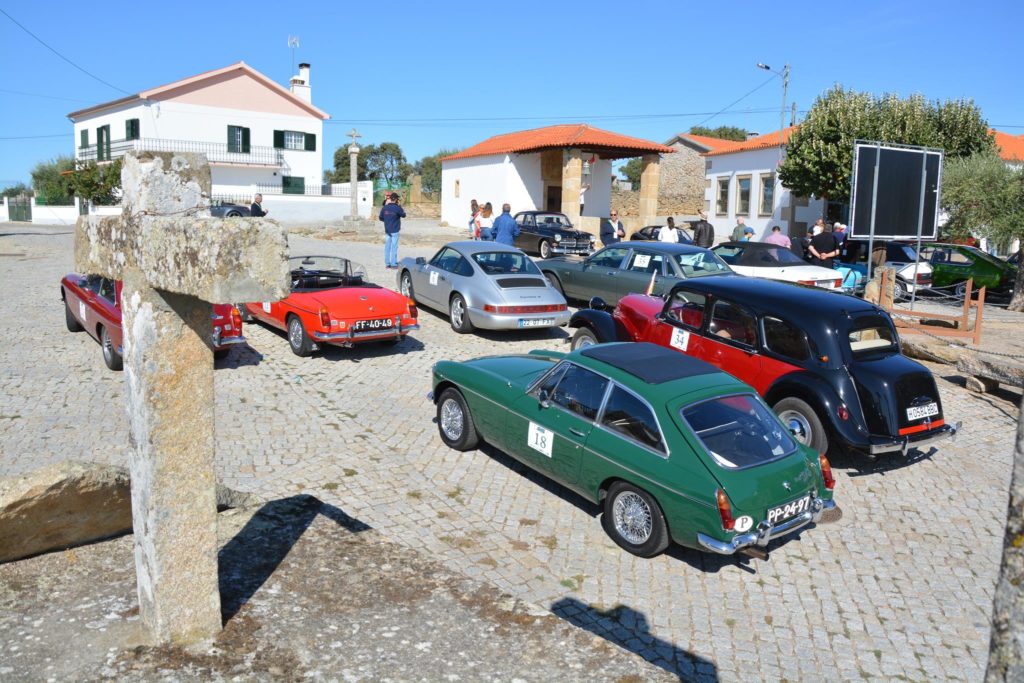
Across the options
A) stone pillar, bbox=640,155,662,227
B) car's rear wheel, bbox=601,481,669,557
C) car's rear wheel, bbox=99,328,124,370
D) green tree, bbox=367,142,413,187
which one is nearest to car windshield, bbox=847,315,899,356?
car's rear wheel, bbox=601,481,669,557

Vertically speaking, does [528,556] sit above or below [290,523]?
below

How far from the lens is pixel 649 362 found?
23.4 feet

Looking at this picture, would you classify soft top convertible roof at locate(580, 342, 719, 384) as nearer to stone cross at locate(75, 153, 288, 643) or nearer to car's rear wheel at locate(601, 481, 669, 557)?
car's rear wheel at locate(601, 481, 669, 557)

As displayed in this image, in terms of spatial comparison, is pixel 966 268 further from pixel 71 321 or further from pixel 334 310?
pixel 71 321

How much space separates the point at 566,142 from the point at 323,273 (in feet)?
77.6

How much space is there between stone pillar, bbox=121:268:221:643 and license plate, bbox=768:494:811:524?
12.8ft

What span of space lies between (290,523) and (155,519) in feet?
6.09

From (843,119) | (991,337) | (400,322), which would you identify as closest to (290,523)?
(400,322)

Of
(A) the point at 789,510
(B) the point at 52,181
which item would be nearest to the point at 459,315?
(A) the point at 789,510

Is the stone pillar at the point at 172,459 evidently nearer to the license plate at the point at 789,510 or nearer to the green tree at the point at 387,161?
the license plate at the point at 789,510

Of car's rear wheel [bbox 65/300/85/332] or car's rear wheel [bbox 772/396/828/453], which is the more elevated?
car's rear wheel [bbox 65/300/85/332]

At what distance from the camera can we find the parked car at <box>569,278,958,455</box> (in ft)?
26.5

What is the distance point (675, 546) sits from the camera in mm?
6793

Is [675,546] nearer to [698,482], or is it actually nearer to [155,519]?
[698,482]
